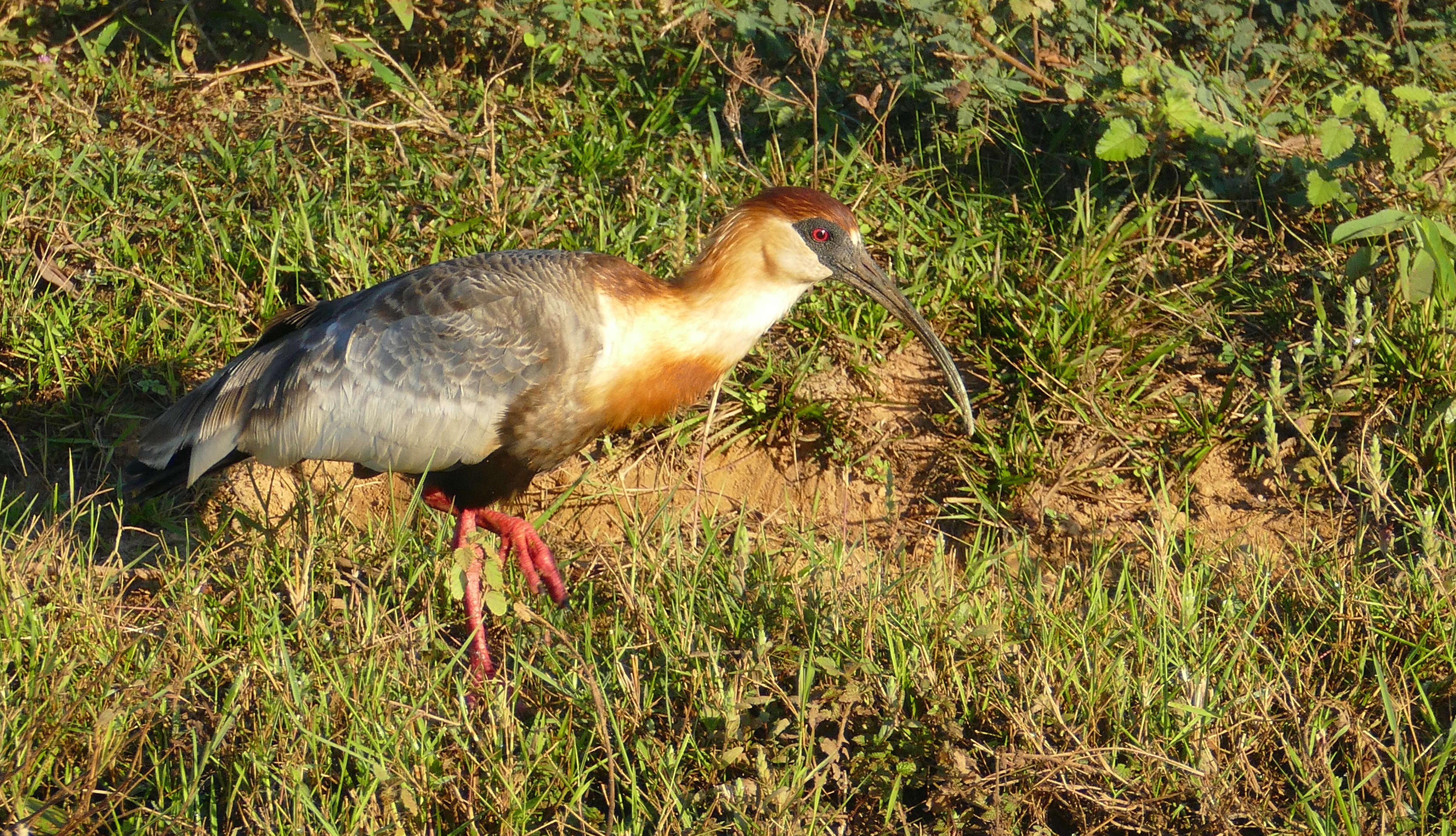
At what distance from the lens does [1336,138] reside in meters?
4.57

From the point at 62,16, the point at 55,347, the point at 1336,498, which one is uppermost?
the point at 62,16

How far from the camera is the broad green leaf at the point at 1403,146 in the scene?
14.7 feet

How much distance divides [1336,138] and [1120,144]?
707 millimetres

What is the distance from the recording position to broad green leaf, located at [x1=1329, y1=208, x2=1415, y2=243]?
4.41 metres

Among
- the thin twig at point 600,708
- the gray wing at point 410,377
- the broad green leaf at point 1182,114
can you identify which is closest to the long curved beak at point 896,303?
the gray wing at point 410,377

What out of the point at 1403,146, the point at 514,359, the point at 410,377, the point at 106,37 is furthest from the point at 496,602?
the point at 106,37

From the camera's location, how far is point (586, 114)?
574 cm

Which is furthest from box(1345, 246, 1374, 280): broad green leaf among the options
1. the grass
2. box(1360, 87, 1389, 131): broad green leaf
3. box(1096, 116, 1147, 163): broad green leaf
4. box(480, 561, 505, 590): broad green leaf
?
box(480, 561, 505, 590): broad green leaf

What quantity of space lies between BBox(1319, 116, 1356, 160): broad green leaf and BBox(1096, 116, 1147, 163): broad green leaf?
591 millimetres

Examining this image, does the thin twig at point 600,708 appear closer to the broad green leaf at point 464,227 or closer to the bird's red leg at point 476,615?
the bird's red leg at point 476,615

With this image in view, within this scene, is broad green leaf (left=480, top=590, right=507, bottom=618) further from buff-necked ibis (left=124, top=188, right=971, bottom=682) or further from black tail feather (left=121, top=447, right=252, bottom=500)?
black tail feather (left=121, top=447, right=252, bottom=500)

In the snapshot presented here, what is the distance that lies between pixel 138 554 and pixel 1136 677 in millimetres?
3100

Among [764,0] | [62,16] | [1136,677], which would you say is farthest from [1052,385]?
[62,16]

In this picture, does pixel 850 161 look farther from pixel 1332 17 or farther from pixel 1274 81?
pixel 1332 17
